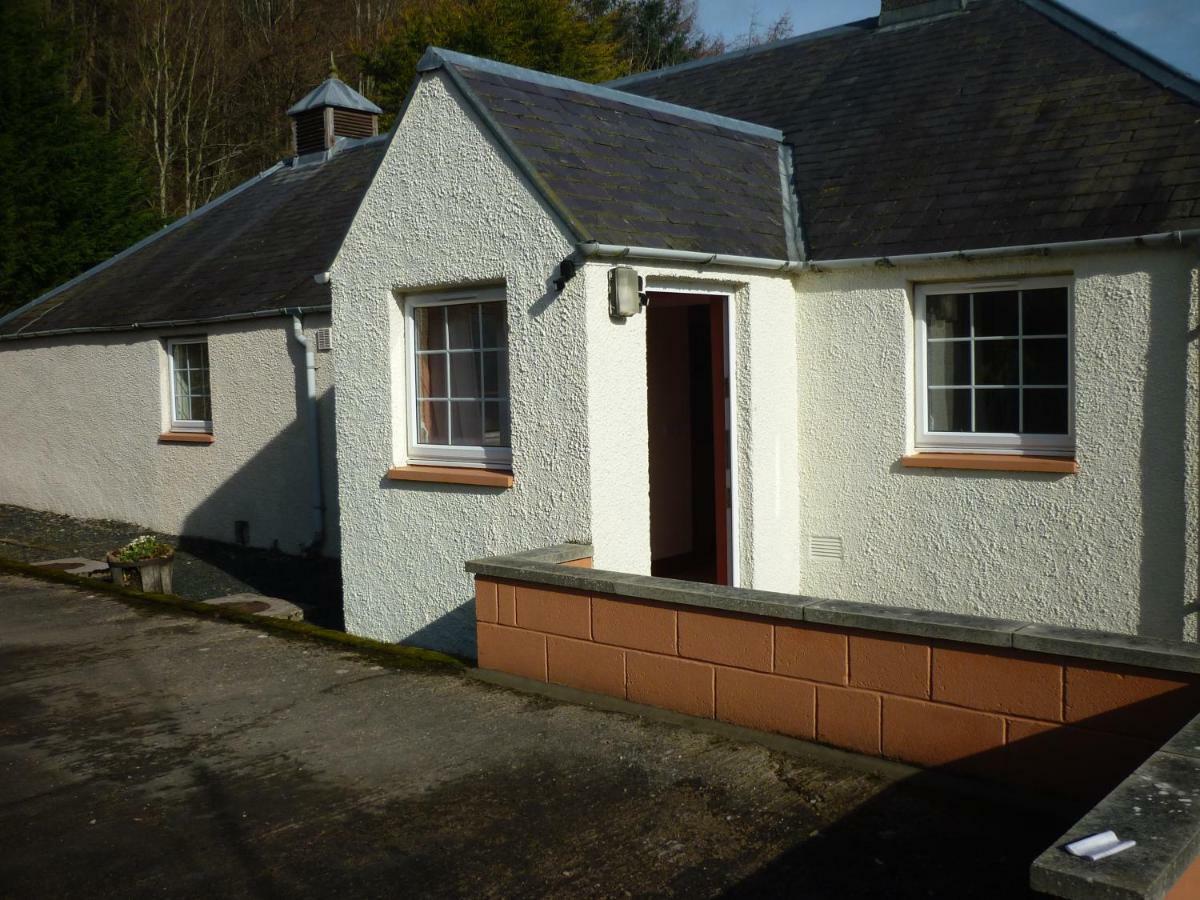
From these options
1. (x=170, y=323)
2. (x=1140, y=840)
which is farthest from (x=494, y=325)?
(x=170, y=323)

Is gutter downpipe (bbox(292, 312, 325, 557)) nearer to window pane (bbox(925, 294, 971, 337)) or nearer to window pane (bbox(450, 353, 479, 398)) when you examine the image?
window pane (bbox(450, 353, 479, 398))

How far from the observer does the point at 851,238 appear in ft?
27.6

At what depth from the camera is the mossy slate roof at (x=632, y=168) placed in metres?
7.04

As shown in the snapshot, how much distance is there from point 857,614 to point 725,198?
158 inches

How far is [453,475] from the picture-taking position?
7.65m

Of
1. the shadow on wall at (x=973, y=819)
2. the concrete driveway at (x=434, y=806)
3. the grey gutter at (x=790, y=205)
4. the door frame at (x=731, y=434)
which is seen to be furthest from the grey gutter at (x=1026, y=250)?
the concrete driveway at (x=434, y=806)

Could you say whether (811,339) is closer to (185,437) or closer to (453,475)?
(453,475)

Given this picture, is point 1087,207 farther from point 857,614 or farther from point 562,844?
point 562,844

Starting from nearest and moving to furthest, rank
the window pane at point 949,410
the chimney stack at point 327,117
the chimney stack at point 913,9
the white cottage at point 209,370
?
the window pane at point 949,410 → the chimney stack at point 913,9 → the white cottage at point 209,370 → the chimney stack at point 327,117

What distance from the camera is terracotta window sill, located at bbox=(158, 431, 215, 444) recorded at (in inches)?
548

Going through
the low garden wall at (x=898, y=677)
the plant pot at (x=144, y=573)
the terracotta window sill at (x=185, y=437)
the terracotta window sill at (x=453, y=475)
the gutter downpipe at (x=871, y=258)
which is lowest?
the plant pot at (x=144, y=573)

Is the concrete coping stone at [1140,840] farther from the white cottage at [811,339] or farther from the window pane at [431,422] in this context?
the window pane at [431,422]

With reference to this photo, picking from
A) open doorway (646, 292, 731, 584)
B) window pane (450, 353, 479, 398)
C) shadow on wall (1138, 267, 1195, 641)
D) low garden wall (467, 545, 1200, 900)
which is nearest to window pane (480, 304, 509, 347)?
window pane (450, 353, 479, 398)

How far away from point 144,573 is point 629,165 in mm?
5965
